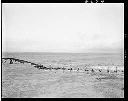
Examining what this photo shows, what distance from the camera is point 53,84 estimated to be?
2.84 meters

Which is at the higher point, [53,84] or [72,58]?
[72,58]

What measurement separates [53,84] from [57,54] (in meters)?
0.38

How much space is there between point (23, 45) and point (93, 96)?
1.08 metres

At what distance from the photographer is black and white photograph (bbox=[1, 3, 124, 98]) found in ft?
9.16

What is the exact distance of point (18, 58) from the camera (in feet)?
9.22

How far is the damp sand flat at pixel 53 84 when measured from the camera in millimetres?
2811

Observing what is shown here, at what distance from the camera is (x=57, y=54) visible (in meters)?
2.79

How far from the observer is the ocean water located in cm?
278

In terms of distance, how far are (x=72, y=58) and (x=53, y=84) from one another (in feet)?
1.32

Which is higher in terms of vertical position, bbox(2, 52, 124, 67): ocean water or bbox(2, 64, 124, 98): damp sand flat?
bbox(2, 52, 124, 67): ocean water

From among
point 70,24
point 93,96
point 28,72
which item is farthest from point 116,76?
point 28,72

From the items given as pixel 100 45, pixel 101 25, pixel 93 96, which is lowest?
pixel 93 96

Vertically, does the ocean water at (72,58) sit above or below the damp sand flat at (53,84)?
above

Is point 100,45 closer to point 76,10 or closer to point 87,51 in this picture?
point 87,51
